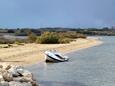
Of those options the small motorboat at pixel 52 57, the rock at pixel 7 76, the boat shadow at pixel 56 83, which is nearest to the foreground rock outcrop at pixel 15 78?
the rock at pixel 7 76

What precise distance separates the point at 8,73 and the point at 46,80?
611cm

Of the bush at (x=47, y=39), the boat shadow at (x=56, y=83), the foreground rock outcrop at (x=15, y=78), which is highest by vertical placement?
the foreground rock outcrop at (x=15, y=78)


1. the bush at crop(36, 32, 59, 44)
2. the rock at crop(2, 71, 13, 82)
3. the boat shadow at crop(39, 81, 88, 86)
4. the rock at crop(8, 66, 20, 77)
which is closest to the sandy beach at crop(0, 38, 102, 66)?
the boat shadow at crop(39, 81, 88, 86)

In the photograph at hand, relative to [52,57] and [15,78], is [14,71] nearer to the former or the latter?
[15,78]

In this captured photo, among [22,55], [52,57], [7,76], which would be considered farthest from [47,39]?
[7,76]

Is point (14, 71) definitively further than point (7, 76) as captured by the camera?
Yes

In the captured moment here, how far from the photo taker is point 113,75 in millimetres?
33656

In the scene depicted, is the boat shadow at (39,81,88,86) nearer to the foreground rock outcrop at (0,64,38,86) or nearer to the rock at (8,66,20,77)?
the foreground rock outcrop at (0,64,38,86)

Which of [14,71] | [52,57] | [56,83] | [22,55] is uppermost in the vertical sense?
[14,71]

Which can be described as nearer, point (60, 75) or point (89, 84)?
point (89, 84)

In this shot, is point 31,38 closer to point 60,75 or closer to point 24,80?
point 60,75

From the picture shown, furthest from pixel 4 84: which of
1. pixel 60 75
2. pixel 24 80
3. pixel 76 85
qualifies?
pixel 60 75

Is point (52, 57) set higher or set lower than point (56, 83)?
lower

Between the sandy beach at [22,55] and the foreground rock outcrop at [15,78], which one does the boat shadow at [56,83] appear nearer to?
the foreground rock outcrop at [15,78]
